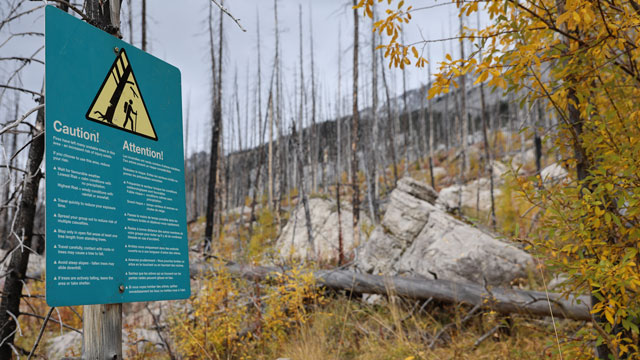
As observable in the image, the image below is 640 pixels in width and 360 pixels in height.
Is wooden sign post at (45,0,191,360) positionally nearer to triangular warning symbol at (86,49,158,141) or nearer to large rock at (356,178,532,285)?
triangular warning symbol at (86,49,158,141)

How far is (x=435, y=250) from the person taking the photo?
6.67 m

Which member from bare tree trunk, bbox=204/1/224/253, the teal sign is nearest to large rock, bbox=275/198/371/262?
bare tree trunk, bbox=204/1/224/253

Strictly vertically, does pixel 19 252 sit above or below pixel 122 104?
below

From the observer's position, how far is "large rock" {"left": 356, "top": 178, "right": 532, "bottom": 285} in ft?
19.6

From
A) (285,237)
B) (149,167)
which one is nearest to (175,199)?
(149,167)

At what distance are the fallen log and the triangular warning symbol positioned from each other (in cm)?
366

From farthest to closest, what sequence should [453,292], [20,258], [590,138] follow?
1. [453,292]
2. [20,258]
3. [590,138]

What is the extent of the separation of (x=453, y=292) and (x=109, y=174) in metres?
4.59

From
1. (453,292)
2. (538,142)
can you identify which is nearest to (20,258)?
(453,292)

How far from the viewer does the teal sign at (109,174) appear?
4.74ft

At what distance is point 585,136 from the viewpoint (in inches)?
102

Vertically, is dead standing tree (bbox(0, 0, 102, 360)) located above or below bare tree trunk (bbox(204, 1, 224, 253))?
below

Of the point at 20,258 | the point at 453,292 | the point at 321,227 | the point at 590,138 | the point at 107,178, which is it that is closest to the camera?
the point at 107,178

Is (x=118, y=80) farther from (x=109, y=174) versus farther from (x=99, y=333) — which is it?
(x=99, y=333)
